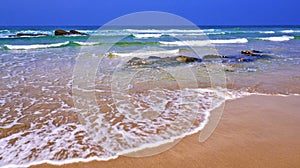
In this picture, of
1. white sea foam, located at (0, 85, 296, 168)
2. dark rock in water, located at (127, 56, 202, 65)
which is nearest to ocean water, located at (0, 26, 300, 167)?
white sea foam, located at (0, 85, 296, 168)

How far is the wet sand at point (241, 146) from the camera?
2570 mm

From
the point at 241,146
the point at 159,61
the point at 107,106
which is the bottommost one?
the point at 241,146

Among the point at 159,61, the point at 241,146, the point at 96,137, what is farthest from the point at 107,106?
the point at 159,61

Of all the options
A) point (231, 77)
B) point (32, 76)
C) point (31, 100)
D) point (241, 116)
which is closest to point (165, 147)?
point (241, 116)

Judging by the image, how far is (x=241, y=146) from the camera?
9.52 feet

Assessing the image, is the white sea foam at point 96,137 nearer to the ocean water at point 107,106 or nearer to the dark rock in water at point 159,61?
the ocean water at point 107,106

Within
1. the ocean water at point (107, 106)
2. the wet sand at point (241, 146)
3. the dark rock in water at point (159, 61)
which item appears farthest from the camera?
the dark rock in water at point (159, 61)

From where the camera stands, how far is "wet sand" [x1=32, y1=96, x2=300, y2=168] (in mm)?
2570

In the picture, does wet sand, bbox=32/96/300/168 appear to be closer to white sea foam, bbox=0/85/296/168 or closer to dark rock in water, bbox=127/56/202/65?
white sea foam, bbox=0/85/296/168

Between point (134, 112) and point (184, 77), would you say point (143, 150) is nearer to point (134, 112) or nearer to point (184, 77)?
point (134, 112)

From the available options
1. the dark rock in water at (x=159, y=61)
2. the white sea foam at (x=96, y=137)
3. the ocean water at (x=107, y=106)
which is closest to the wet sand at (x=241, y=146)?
the white sea foam at (x=96, y=137)

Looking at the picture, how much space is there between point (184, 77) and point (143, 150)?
444cm

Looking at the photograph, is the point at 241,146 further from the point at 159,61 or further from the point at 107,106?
the point at 159,61

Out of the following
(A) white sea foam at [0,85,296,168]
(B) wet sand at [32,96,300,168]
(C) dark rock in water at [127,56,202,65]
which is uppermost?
(C) dark rock in water at [127,56,202,65]
